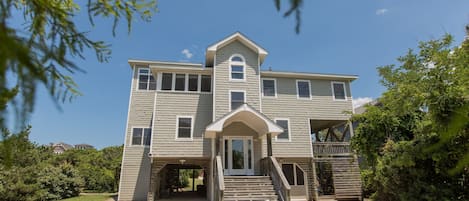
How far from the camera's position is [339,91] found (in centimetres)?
1517

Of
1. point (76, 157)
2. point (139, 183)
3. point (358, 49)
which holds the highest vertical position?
point (358, 49)

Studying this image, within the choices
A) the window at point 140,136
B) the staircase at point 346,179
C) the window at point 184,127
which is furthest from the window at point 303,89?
the window at point 140,136

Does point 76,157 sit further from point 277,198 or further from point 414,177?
Answer: point 414,177

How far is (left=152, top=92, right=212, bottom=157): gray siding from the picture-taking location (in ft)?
41.0

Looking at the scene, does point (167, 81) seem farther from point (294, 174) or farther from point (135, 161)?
point (294, 174)

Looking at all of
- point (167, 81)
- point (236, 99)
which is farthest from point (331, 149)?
point (167, 81)

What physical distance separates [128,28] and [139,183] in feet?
41.7

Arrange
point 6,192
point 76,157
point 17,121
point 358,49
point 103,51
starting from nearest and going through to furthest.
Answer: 1. point 17,121
2. point 103,51
3. point 6,192
4. point 358,49
5. point 76,157

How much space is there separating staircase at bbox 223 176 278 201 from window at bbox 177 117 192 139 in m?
3.62

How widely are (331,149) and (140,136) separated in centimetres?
1108

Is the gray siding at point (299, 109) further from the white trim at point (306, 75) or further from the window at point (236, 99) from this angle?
the window at point (236, 99)

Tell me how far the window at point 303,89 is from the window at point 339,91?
5.39 ft

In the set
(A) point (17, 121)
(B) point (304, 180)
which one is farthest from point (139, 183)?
(A) point (17, 121)

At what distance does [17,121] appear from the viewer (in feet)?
6.05
